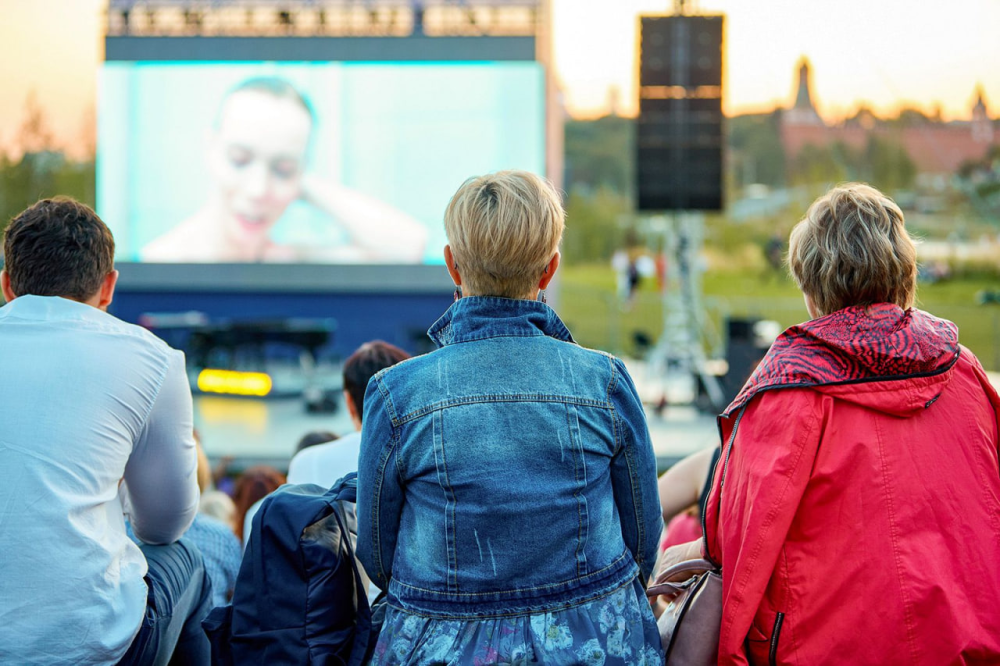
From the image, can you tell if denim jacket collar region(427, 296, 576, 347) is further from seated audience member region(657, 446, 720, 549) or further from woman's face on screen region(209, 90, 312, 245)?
woman's face on screen region(209, 90, 312, 245)

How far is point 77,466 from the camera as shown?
1505 millimetres

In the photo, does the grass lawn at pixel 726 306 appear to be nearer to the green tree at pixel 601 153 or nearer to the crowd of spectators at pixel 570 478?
the green tree at pixel 601 153

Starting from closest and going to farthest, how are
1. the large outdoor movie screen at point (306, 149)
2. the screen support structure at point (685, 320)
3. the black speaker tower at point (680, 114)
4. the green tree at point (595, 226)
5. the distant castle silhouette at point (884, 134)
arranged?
the black speaker tower at point (680, 114) → the screen support structure at point (685, 320) → the large outdoor movie screen at point (306, 149) → the distant castle silhouette at point (884, 134) → the green tree at point (595, 226)

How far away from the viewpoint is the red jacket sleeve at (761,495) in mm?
1392

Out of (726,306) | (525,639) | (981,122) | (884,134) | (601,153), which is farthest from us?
(601,153)

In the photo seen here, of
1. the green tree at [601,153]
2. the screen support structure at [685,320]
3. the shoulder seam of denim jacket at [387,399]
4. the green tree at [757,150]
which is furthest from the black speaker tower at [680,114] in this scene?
the green tree at [601,153]

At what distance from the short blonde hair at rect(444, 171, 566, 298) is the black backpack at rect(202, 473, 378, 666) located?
0.50 metres

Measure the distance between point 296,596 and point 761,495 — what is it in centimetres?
81

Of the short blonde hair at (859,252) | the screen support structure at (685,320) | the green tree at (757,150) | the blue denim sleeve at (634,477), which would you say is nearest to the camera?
the blue denim sleeve at (634,477)

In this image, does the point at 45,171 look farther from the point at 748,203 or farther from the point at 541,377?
the point at 541,377

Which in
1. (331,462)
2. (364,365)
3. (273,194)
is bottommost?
(331,462)

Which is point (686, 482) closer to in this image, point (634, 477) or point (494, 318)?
point (634, 477)

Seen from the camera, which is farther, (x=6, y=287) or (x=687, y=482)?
(x=687, y=482)

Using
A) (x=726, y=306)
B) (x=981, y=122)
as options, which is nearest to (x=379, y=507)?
(x=726, y=306)
